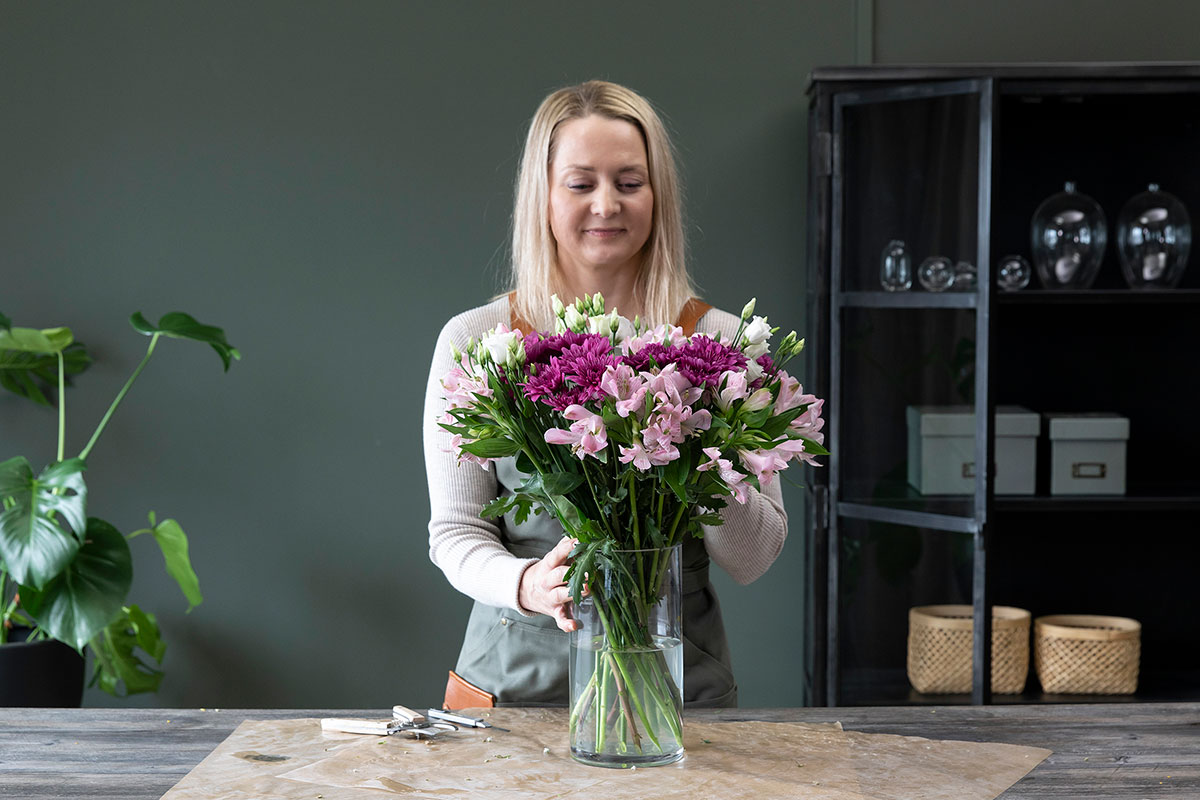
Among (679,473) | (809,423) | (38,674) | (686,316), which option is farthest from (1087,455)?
(38,674)

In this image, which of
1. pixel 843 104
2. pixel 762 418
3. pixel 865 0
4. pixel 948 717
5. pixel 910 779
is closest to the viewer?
pixel 762 418

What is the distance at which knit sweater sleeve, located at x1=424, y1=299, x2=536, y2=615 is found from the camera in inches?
57.9

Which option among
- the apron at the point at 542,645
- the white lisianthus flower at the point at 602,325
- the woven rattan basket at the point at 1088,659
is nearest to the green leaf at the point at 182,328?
the apron at the point at 542,645

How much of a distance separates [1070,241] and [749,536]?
1.66 metres

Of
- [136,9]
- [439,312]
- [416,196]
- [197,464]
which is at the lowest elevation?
[197,464]

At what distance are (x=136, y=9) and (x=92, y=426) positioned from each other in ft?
3.54

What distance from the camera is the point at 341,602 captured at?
3.11 metres

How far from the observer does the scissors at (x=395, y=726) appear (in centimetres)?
126

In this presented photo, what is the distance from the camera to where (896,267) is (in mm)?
2746

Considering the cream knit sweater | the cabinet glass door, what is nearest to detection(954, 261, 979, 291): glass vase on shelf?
the cabinet glass door

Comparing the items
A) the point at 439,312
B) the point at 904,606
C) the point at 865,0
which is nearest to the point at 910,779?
the point at 904,606

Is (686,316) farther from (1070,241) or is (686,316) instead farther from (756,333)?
(1070,241)

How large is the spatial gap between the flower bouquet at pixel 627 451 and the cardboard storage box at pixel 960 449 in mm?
1684

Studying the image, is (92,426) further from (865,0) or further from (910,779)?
(910,779)
